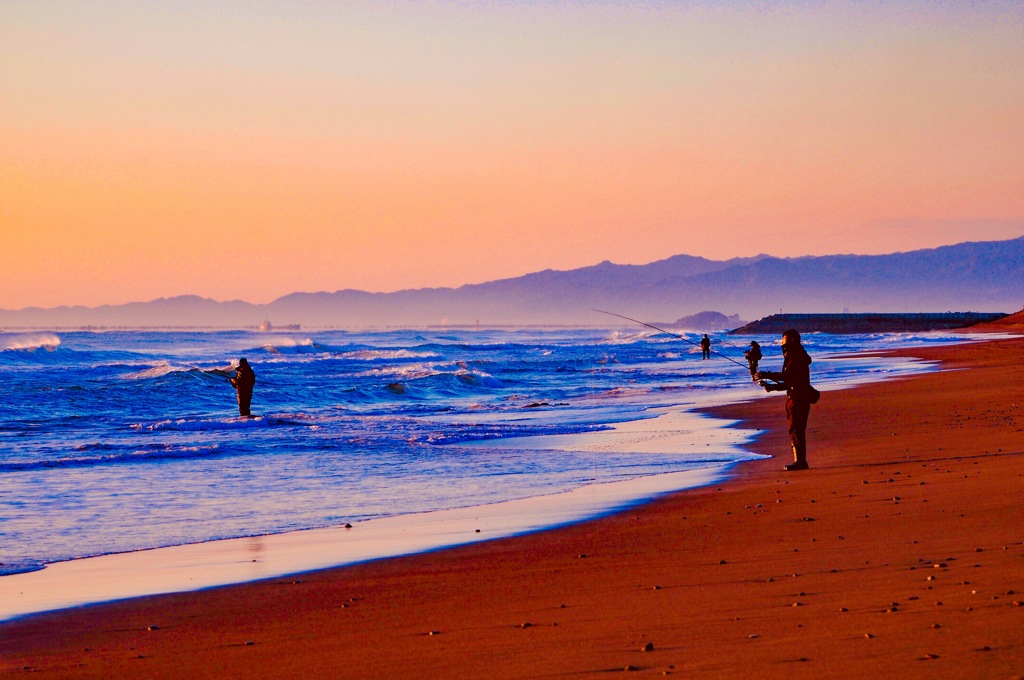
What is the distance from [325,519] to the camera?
10117 millimetres

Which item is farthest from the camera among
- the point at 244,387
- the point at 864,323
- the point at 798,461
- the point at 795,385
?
the point at 864,323

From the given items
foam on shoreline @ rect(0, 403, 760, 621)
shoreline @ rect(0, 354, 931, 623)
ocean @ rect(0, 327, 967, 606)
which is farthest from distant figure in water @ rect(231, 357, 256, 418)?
foam on shoreline @ rect(0, 403, 760, 621)

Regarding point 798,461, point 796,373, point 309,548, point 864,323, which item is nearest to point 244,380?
point 796,373

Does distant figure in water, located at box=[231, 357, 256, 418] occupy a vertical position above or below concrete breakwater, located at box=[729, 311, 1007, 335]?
below

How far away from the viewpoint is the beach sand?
470cm

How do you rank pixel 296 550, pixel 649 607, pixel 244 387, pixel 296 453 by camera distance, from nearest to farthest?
pixel 649 607
pixel 296 550
pixel 296 453
pixel 244 387

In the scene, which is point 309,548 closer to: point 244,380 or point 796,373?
point 796,373

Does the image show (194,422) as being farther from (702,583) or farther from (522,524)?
(702,583)

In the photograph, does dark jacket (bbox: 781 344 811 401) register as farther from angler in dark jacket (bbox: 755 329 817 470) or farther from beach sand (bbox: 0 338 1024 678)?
beach sand (bbox: 0 338 1024 678)

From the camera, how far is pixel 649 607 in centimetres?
576

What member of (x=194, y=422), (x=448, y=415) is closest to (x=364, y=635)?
(x=194, y=422)

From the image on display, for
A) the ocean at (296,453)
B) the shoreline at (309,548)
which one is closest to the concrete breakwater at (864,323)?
the ocean at (296,453)

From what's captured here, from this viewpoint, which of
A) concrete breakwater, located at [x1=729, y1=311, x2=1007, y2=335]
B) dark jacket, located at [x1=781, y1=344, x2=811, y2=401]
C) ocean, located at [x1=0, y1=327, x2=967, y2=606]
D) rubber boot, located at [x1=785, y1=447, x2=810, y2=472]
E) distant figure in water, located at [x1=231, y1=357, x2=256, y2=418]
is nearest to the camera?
ocean, located at [x1=0, y1=327, x2=967, y2=606]

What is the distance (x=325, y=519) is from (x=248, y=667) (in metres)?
5.04
